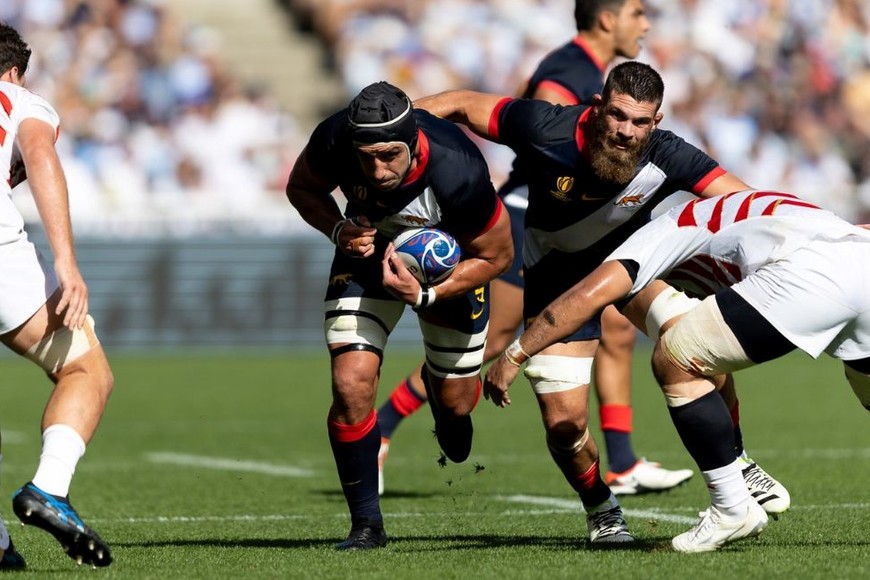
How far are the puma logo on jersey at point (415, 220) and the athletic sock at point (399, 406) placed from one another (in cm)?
257

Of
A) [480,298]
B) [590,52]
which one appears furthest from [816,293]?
[590,52]

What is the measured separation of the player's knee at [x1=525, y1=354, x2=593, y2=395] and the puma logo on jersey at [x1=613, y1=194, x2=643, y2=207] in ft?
2.25

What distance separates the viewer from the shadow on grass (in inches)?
247

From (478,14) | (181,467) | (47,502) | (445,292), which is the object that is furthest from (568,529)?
(478,14)

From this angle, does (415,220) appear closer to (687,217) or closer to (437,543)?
(687,217)

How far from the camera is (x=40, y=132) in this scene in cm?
555

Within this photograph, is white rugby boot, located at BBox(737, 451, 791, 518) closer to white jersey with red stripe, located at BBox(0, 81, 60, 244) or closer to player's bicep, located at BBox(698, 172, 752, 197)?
player's bicep, located at BBox(698, 172, 752, 197)

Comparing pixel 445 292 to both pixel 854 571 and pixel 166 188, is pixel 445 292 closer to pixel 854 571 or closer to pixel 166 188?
→ pixel 854 571

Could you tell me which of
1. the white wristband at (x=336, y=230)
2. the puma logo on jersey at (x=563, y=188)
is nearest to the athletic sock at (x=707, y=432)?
the puma logo on jersey at (x=563, y=188)

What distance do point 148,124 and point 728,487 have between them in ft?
49.9

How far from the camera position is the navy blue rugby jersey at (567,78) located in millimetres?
8711

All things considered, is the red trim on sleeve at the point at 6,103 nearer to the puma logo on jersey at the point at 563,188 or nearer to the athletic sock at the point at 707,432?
the puma logo on jersey at the point at 563,188

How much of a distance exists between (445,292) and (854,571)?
203 centimetres

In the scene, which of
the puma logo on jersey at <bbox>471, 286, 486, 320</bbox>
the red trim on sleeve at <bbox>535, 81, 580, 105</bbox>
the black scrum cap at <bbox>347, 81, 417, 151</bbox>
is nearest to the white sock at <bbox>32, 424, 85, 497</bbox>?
the black scrum cap at <bbox>347, 81, 417, 151</bbox>
